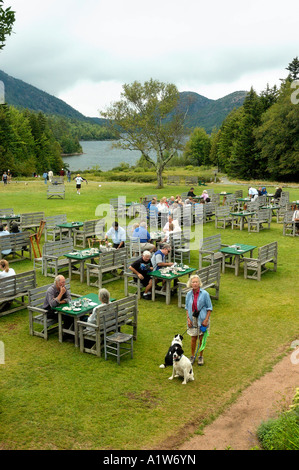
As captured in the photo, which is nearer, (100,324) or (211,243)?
(100,324)

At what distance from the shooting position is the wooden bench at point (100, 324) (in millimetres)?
8500

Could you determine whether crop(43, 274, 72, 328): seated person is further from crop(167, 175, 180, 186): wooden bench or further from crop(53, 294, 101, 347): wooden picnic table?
crop(167, 175, 180, 186): wooden bench

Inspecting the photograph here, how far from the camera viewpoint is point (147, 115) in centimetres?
3816

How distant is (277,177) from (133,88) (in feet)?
94.8

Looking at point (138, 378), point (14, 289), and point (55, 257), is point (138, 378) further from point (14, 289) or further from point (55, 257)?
point (55, 257)

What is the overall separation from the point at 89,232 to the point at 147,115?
2287 cm

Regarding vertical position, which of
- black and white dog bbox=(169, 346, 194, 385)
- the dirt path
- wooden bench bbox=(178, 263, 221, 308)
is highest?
wooden bench bbox=(178, 263, 221, 308)

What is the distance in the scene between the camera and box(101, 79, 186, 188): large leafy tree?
3841 cm

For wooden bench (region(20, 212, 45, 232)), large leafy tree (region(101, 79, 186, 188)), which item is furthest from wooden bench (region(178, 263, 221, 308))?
large leafy tree (region(101, 79, 186, 188))

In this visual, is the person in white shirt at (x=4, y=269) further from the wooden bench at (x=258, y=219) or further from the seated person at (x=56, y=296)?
the wooden bench at (x=258, y=219)

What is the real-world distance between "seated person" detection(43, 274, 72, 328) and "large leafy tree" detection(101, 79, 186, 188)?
3060cm

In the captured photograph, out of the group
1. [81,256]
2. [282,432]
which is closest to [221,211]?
[81,256]

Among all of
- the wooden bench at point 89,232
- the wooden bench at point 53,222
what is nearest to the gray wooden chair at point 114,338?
the wooden bench at point 89,232
